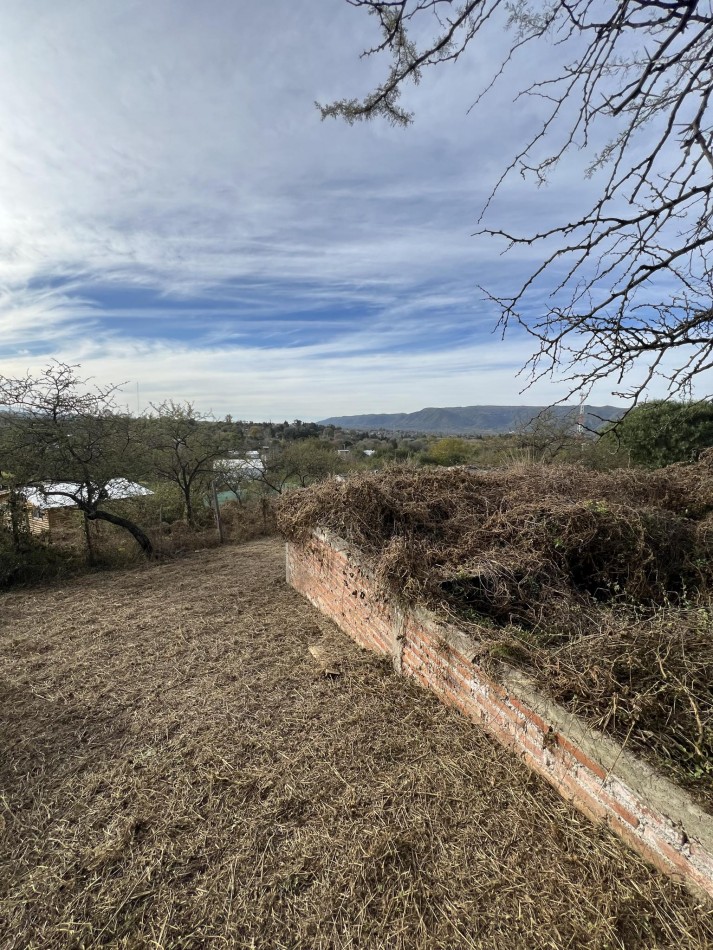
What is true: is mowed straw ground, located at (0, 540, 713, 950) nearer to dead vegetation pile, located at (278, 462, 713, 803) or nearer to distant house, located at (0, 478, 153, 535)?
dead vegetation pile, located at (278, 462, 713, 803)

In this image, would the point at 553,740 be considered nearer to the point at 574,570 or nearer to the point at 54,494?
the point at 574,570

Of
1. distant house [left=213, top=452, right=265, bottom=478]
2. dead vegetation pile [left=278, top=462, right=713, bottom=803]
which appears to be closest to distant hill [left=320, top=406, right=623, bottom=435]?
distant house [left=213, top=452, right=265, bottom=478]

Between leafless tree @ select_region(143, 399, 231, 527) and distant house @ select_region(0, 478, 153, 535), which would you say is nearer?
distant house @ select_region(0, 478, 153, 535)

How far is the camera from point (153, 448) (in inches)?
420

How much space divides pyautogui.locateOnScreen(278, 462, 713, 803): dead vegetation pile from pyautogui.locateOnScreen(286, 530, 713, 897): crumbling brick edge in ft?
0.35

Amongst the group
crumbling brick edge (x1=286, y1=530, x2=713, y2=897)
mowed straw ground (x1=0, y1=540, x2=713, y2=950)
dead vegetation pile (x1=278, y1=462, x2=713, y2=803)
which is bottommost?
mowed straw ground (x1=0, y1=540, x2=713, y2=950)

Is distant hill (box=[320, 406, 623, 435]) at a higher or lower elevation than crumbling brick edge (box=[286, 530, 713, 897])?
higher

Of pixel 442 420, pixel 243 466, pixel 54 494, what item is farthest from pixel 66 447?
pixel 442 420

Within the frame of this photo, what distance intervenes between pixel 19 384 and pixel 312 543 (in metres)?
6.21

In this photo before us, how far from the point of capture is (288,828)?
219cm

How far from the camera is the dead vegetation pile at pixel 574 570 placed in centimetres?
197

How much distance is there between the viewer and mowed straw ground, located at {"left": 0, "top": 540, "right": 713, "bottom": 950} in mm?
1685

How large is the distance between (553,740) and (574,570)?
1.85m

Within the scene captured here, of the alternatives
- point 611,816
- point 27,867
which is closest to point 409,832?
point 611,816
